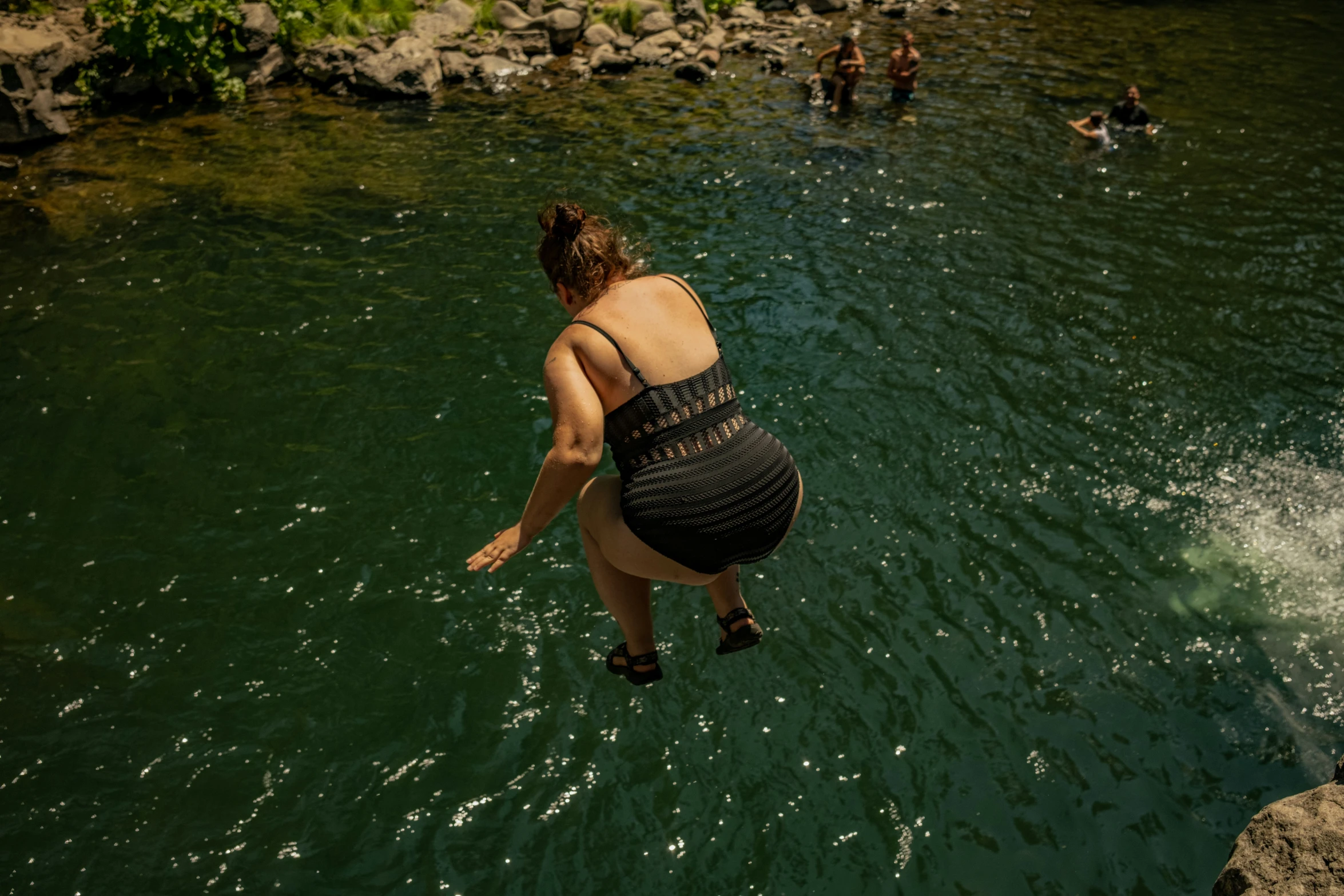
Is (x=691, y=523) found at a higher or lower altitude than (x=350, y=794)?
higher

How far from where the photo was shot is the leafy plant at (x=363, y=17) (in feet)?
71.2

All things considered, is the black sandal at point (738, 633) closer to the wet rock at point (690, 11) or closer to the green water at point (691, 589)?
the green water at point (691, 589)

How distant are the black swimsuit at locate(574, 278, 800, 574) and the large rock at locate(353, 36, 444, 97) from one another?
18741mm

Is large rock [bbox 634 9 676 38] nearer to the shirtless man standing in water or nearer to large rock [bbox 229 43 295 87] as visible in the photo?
the shirtless man standing in water

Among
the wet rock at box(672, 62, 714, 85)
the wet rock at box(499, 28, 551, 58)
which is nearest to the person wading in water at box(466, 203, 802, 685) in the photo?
the wet rock at box(672, 62, 714, 85)

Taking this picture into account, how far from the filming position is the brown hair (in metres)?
3.85

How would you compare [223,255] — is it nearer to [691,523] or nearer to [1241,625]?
[691,523]

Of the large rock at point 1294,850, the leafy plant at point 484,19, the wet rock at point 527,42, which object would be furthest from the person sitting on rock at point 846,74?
the large rock at point 1294,850

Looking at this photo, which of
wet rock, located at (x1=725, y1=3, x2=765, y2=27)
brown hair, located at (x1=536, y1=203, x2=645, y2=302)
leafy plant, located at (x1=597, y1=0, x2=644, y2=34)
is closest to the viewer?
brown hair, located at (x1=536, y1=203, x2=645, y2=302)

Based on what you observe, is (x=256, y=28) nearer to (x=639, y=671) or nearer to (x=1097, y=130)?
(x=1097, y=130)

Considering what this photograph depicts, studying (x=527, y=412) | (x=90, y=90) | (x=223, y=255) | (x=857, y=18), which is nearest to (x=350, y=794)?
(x=527, y=412)

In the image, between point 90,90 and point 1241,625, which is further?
point 90,90

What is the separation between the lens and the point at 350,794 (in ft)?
18.4

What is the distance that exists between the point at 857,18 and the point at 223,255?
822 inches
